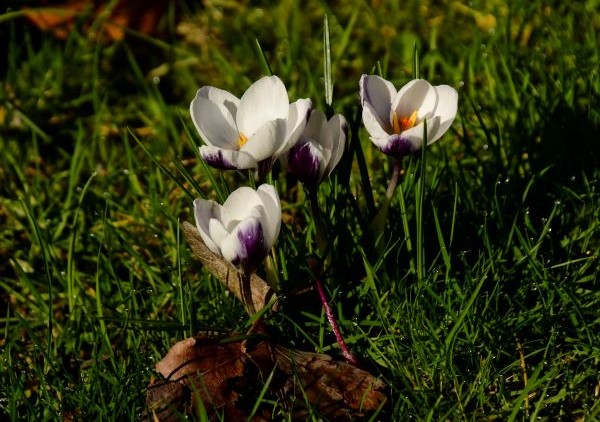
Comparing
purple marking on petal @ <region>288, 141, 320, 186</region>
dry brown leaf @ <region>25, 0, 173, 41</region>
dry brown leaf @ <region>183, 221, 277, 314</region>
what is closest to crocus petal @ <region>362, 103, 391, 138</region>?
purple marking on petal @ <region>288, 141, 320, 186</region>

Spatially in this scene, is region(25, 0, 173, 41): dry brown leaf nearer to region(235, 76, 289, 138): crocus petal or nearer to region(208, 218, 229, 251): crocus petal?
region(235, 76, 289, 138): crocus petal

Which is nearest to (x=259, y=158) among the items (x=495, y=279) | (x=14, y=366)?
(x=495, y=279)

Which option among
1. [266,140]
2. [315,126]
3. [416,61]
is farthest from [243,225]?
[416,61]

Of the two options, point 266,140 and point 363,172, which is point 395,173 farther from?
point 266,140

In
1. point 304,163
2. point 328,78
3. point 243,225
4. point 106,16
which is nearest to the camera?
point 243,225

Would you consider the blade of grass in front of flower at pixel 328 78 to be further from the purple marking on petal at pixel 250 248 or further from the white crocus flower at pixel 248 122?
the purple marking on petal at pixel 250 248

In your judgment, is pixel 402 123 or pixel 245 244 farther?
pixel 402 123
